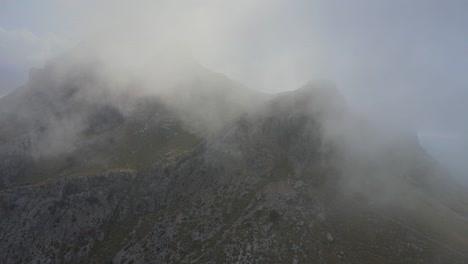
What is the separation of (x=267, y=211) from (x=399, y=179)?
5619 cm

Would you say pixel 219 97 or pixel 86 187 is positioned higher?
pixel 219 97

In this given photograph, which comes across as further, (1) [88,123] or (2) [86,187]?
(1) [88,123]

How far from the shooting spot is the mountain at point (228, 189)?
269 ft

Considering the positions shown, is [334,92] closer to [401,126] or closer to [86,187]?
[401,126]

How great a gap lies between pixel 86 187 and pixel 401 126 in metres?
146

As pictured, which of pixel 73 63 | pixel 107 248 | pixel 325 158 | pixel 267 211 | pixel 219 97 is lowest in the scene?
pixel 107 248

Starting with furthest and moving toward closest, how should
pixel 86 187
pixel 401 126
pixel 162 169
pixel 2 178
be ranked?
pixel 401 126, pixel 2 178, pixel 162 169, pixel 86 187

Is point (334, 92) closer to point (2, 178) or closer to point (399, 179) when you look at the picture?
point (399, 179)

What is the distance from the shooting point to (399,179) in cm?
11056

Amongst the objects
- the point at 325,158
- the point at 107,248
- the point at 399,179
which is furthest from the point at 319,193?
the point at 107,248

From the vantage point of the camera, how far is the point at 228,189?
101312 millimetres

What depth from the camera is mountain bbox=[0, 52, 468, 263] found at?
8206 cm

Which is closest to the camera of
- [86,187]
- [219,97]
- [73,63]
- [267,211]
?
[267,211]

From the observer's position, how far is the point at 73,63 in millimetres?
199250
